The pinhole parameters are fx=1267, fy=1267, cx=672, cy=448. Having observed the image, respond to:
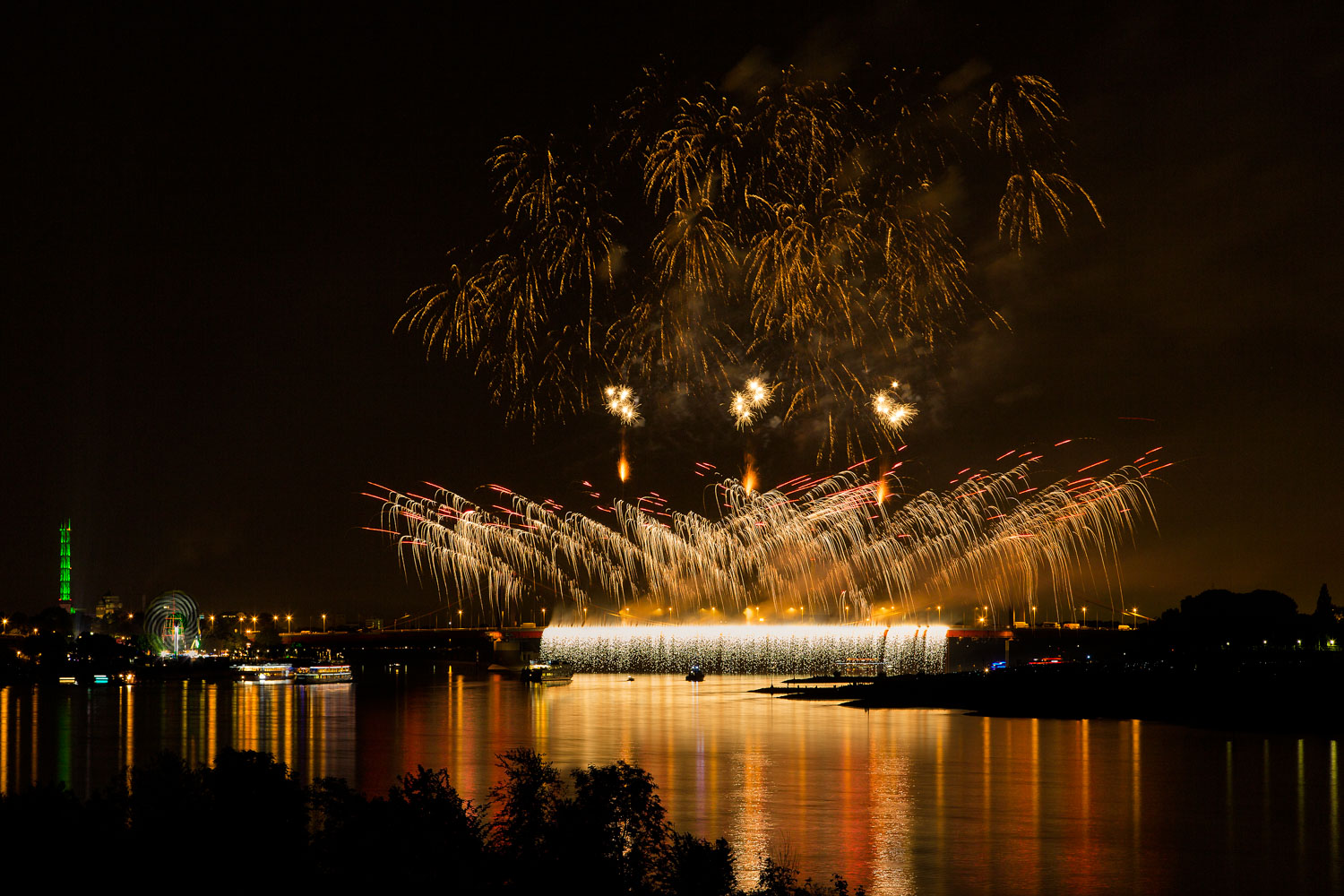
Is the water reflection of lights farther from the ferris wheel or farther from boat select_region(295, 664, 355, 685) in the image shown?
the ferris wheel

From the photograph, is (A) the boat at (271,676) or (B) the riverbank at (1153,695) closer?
(B) the riverbank at (1153,695)

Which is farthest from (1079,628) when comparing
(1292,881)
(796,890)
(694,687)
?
(796,890)

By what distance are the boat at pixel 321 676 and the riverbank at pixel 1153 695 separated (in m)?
59.4

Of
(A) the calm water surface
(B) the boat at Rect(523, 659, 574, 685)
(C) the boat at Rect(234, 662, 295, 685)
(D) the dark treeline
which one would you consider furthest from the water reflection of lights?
(D) the dark treeline

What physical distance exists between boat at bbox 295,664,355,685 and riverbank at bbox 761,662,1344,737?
59431mm

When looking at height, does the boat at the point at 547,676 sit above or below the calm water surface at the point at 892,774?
below

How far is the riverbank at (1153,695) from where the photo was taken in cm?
4978

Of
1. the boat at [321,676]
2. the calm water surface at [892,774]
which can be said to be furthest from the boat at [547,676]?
the calm water surface at [892,774]

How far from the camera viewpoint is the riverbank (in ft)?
163

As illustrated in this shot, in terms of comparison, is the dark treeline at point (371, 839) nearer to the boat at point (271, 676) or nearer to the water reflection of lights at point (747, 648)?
the water reflection of lights at point (747, 648)

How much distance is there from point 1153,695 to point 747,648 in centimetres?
7513

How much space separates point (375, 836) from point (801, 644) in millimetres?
111161

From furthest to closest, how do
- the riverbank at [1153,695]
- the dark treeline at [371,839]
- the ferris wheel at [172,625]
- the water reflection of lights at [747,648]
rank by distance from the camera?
the ferris wheel at [172,625] → the water reflection of lights at [747,648] → the riverbank at [1153,695] → the dark treeline at [371,839]

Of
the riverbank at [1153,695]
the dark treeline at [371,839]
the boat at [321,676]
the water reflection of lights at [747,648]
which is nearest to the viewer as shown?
the dark treeline at [371,839]
